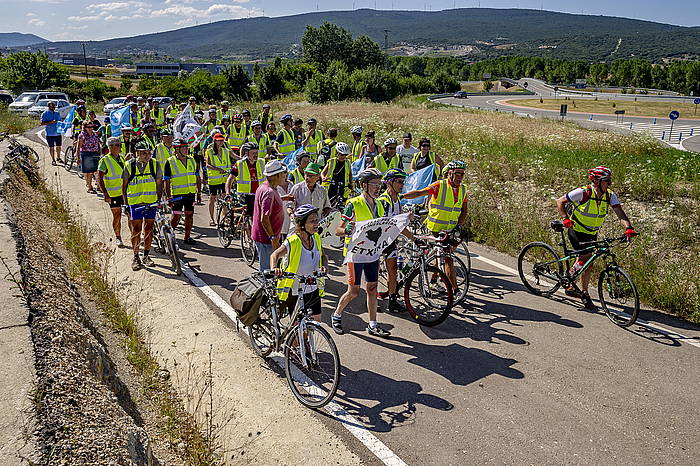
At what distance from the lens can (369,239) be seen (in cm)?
707

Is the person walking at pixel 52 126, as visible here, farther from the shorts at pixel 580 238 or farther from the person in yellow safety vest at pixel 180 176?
the shorts at pixel 580 238

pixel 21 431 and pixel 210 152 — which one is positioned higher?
pixel 210 152

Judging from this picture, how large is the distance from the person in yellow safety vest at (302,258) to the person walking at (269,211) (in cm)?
143

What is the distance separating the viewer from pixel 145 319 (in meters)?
7.94

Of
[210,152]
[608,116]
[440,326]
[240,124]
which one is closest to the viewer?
[440,326]

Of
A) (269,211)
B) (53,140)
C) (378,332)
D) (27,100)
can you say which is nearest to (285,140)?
(269,211)

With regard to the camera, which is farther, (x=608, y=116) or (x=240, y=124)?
(x=608, y=116)

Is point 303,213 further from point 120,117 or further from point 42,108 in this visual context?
point 42,108

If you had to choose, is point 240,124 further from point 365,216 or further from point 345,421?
point 345,421

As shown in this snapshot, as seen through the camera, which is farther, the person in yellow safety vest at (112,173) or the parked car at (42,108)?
the parked car at (42,108)

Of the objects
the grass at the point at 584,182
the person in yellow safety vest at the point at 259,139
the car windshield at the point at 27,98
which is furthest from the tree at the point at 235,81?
the person in yellow safety vest at the point at 259,139

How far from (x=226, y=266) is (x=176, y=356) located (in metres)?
3.64

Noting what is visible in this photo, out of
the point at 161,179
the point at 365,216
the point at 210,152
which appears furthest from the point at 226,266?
the point at 365,216

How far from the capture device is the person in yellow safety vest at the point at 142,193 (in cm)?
1013
